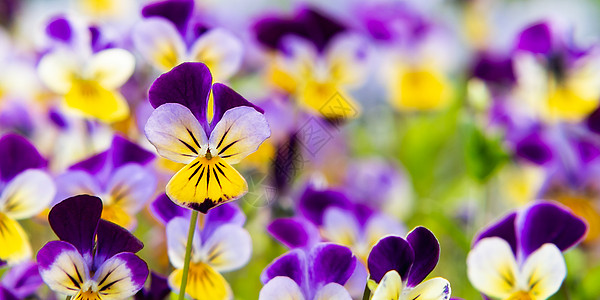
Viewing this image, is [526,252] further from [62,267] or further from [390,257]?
[62,267]

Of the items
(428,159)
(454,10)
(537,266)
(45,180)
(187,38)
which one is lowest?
(537,266)

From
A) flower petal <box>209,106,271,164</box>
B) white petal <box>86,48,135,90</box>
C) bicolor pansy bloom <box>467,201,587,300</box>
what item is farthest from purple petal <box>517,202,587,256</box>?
white petal <box>86,48,135,90</box>

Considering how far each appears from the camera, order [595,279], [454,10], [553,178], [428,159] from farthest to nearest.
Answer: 1. [454,10]
2. [428,159]
3. [553,178]
4. [595,279]

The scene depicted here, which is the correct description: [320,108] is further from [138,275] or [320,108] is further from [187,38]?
[138,275]

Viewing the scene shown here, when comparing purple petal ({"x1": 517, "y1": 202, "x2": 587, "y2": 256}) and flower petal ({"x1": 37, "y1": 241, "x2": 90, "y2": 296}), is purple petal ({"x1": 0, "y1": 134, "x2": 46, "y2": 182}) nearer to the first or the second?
flower petal ({"x1": 37, "y1": 241, "x2": 90, "y2": 296})

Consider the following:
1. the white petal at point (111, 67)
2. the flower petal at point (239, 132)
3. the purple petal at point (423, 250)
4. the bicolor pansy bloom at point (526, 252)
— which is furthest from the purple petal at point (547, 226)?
the white petal at point (111, 67)

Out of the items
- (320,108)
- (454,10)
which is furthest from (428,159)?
(454,10)
